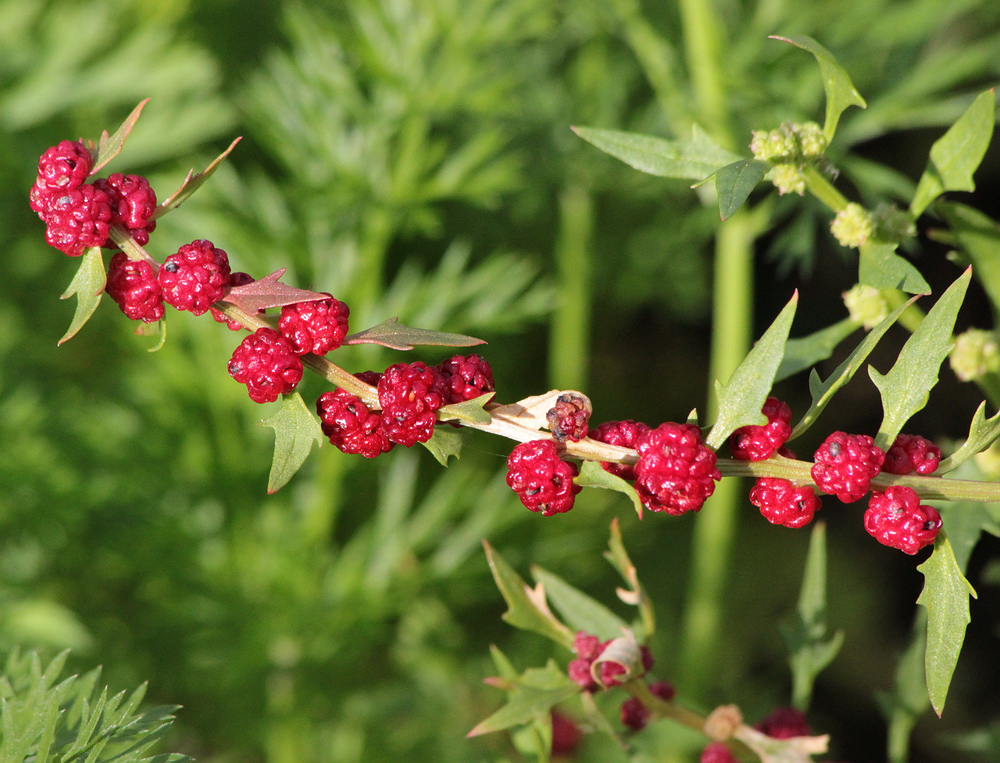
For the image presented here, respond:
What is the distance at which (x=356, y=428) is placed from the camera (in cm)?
40

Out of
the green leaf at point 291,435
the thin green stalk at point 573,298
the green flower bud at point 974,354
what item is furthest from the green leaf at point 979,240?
the thin green stalk at point 573,298

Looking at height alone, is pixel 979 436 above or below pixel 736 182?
below

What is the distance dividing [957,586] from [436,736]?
2.75 ft

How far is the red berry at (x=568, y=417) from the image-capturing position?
1.23 feet

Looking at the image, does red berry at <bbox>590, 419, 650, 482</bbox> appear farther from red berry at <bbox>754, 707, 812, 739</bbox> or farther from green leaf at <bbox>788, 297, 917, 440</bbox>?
red berry at <bbox>754, 707, 812, 739</bbox>

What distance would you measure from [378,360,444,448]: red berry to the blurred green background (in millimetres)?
632

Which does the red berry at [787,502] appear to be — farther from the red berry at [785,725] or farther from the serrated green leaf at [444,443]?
the red berry at [785,725]

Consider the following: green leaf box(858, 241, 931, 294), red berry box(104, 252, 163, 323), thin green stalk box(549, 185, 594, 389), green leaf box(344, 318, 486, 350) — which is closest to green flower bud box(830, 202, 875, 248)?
green leaf box(858, 241, 931, 294)

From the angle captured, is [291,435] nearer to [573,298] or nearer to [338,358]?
[338,358]

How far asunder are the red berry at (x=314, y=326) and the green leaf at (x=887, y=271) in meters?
0.26

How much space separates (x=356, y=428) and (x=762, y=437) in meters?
0.17

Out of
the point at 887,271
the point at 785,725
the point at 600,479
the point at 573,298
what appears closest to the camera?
the point at 600,479

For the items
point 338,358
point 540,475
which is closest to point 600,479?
point 540,475

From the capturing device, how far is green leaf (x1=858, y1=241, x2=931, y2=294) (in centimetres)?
45
